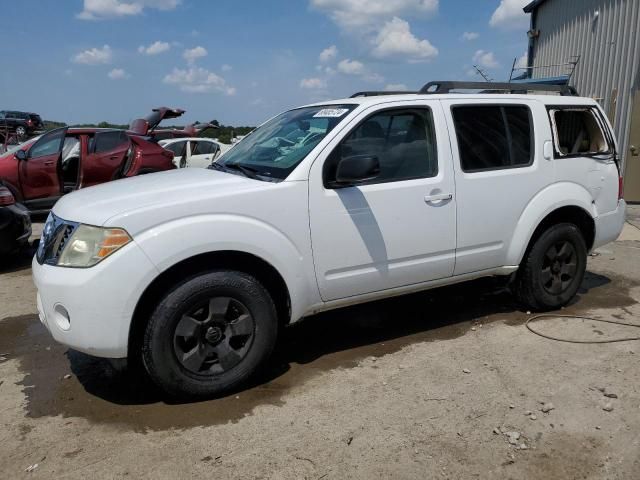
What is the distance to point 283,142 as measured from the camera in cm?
401

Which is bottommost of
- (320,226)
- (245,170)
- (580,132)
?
(320,226)

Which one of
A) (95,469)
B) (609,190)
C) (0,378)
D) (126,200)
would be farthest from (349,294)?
(609,190)

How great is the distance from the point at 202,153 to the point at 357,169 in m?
11.6

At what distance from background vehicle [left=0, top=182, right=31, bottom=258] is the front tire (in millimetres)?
4424

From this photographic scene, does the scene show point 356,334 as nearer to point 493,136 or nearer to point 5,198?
point 493,136

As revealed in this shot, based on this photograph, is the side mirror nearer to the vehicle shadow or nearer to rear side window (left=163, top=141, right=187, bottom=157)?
the vehicle shadow

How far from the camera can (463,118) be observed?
419 cm

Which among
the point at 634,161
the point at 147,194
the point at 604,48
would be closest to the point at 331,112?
the point at 147,194

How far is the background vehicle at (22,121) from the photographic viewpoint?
29150mm

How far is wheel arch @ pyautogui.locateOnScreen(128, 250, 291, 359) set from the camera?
126 inches

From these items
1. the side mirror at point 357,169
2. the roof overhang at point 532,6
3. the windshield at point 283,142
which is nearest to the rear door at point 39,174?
the windshield at point 283,142

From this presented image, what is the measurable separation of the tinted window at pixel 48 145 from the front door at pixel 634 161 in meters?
10.4

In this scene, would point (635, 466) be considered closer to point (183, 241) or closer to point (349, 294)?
point (349, 294)

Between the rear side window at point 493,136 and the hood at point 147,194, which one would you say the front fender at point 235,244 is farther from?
the rear side window at point 493,136
